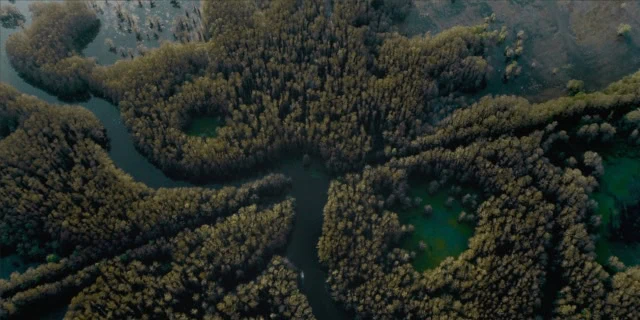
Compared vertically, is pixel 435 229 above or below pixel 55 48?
below

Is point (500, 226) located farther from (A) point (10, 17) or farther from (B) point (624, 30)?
(A) point (10, 17)

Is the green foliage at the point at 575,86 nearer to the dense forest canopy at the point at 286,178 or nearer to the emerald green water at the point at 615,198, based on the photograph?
the dense forest canopy at the point at 286,178

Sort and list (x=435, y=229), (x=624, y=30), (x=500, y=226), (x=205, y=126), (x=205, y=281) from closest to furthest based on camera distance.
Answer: (x=205, y=281), (x=500, y=226), (x=435, y=229), (x=205, y=126), (x=624, y=30)

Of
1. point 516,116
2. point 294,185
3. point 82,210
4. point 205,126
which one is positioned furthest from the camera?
point 205,126

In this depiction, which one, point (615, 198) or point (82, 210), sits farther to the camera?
point (615, 198)

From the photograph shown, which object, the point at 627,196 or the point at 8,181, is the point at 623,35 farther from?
the point at 8,181

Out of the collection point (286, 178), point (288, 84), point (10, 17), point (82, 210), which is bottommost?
point (286, 178)

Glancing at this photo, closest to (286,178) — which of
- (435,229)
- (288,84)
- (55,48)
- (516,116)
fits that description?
(288,84)
